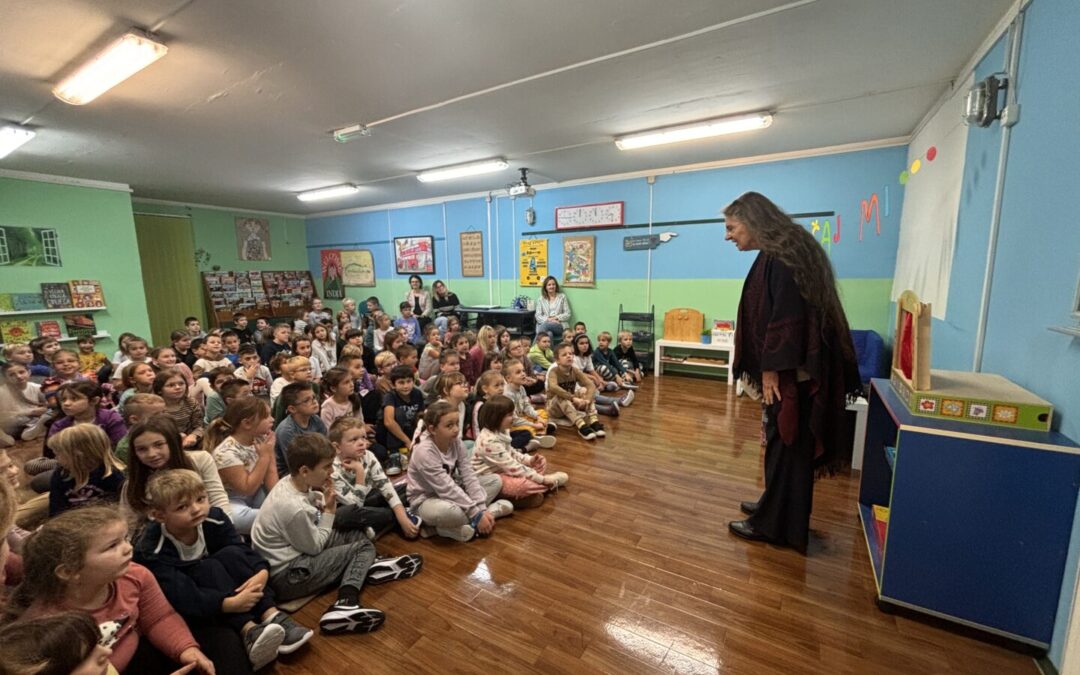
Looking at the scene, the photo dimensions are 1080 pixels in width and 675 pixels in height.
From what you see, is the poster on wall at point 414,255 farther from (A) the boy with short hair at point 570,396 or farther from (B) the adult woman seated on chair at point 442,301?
(A) the boy with short hair at point 570,396

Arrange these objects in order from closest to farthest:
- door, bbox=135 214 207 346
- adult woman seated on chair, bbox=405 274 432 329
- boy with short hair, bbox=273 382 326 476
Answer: boy with short hair, bbox=273 382 326 476, door, bbox=135 214 207 346, adult woman seated on chair, bbox=405 274 432 329

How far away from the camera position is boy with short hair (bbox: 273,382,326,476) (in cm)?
254

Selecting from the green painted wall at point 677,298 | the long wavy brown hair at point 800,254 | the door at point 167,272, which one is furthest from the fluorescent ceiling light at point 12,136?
the long wavy brown hair at point 800,254

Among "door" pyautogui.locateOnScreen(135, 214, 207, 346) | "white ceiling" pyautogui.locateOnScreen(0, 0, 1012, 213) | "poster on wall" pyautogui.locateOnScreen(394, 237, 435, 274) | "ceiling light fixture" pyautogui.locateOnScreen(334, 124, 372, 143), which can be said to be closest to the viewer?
"white ceiling" pyautogui.locateOnScreen(0, 0, 1012, 213)

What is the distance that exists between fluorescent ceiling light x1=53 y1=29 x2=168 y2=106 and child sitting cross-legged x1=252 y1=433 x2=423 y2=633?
246 cm

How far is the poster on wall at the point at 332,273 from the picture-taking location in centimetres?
989

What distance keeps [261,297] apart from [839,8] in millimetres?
10544

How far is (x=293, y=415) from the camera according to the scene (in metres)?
2.61

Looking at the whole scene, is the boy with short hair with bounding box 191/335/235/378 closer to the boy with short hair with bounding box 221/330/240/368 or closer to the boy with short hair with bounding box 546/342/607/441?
the boy with short hair with bounding box 221/330/240/368

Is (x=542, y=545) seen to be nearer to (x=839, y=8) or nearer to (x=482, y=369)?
(x=482, y=369)

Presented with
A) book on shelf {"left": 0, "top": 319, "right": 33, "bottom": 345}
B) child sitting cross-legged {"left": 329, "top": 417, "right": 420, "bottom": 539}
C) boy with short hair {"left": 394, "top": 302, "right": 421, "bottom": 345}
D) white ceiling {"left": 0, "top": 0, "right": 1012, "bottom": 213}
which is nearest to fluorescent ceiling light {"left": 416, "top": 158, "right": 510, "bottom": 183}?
white ceiling {"left": 0, "top": 0, "right": 1012, "bottom": 213}

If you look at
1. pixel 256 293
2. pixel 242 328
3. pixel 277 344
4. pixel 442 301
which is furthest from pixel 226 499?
pixel 256 293

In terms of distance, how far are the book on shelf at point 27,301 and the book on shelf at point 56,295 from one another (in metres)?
0.06

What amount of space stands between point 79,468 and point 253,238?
8.83 m
